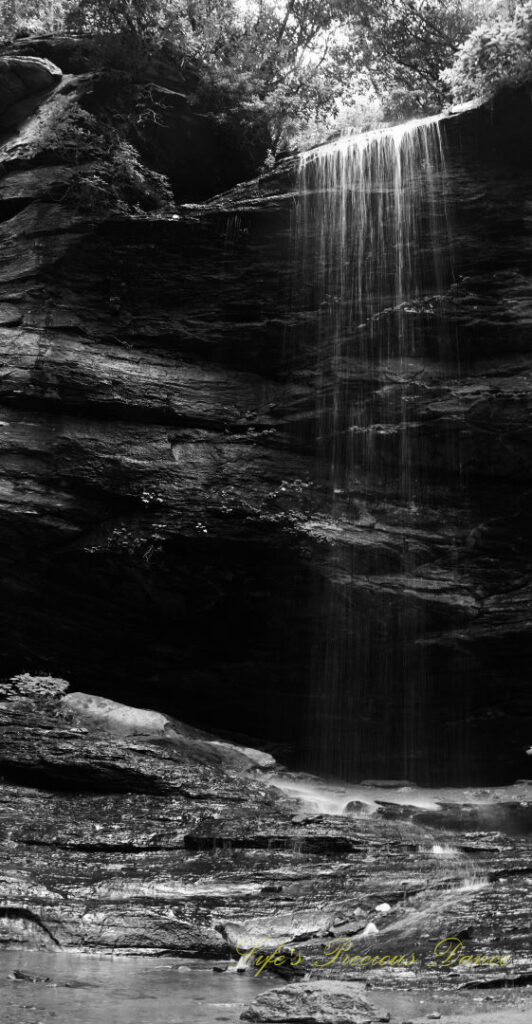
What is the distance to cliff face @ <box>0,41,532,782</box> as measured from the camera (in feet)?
39.4

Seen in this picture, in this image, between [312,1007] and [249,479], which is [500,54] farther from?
[312,1007]

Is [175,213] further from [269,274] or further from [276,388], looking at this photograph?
[276,388]

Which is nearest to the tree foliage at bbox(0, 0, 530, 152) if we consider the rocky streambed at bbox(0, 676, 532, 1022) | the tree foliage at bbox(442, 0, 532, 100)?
the tree foliage at bbox(442, 0, 532, 100)

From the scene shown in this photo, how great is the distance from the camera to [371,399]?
12875 millimetres

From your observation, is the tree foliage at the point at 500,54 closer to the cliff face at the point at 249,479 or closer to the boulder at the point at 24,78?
the cliff face at the point at 249,479

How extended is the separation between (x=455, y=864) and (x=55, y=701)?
638 centimetres

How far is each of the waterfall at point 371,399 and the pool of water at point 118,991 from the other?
7540 millimetres

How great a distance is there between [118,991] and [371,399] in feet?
33.5

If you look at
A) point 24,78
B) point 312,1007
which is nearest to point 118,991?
point 312,1007

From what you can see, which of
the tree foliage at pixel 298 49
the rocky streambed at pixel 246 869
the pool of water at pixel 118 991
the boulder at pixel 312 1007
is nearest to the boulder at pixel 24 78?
the tree foliage at pixel 298 49

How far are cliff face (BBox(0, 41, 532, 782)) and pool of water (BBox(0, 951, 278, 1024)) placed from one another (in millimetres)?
7119

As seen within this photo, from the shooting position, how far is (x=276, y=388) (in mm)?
13312

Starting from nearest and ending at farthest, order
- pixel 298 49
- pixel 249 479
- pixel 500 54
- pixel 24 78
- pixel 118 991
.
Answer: pixel 118 991, pixel 249 479, pixel 500 54, pixel 24 78, pixel 298 49

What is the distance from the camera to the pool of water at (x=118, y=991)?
354 centimetres
